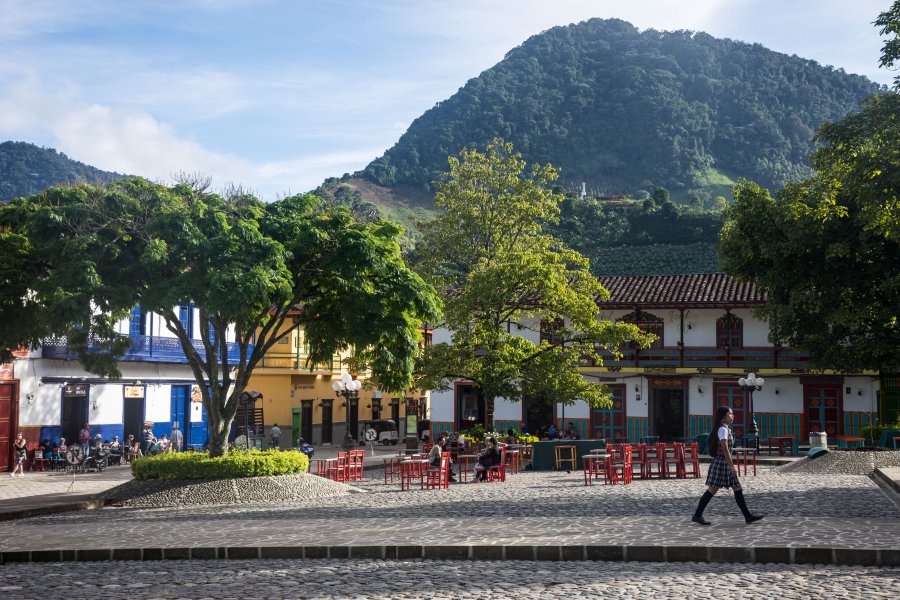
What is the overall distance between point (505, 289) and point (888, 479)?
522 inches

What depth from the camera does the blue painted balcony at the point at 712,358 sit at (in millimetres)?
35812

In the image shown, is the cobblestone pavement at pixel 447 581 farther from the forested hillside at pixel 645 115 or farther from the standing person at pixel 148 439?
the forested hillside at pixel 645 115

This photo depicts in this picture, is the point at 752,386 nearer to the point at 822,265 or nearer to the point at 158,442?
the point at 822,265

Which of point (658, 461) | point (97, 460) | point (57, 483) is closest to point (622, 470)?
point (658, 461)

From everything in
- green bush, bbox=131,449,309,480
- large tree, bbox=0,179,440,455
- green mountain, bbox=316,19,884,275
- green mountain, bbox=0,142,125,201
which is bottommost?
green bush, bbox=131,449,309,480

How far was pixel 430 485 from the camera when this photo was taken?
2156 cm

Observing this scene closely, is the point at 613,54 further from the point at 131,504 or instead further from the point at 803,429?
the point at 131,504

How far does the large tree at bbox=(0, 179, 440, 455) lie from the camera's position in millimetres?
16344

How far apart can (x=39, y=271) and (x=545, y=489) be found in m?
10.4

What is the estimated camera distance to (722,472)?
12336mm

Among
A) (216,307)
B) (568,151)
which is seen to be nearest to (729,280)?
(216,307)

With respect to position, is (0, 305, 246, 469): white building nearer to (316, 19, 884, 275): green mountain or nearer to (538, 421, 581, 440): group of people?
(538, 421, 581, 440): group of people

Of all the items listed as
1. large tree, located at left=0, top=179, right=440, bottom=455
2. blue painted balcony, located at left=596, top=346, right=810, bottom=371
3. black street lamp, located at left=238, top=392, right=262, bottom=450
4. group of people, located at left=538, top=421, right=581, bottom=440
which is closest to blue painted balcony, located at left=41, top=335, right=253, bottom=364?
black street lamp, located at left=238, top=392, right=262, bottom=450

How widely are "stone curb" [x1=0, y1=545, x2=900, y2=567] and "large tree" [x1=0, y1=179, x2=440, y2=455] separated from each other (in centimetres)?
513
